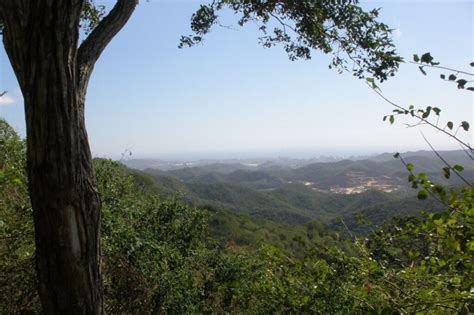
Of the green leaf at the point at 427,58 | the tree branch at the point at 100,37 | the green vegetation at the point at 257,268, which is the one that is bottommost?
the green vegetation at the point at 257,268

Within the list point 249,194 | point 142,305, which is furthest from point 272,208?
point 142,305

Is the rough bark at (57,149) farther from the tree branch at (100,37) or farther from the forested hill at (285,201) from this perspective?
the forested hill at (285,201)

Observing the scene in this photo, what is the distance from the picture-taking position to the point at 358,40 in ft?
11.7

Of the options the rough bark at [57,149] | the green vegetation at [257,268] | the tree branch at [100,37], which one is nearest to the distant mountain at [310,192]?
the green vegetation at [257,268]

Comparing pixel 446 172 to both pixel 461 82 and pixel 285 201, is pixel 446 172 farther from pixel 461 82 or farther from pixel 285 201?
pixel 285 201

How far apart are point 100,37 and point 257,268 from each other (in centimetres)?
396

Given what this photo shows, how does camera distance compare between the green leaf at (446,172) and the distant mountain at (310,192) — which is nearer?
the green leaf at (446,172)

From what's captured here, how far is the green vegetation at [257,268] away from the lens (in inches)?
68.3

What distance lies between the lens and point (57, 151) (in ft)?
5.44

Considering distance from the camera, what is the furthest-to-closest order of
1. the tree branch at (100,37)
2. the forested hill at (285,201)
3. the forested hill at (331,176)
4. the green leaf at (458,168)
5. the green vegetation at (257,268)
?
1. the forested hill at (331,176)
2. the forested hill at (285,201)
3. the tree branch at (100,37)
4. the green vegetation at (257,268)
5. the green leaf at (458,168)

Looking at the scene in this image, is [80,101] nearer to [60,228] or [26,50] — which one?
[26,50]

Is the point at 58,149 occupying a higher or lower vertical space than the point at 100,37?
lower

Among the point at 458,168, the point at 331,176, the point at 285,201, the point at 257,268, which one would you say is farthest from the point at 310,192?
the point at 458,168

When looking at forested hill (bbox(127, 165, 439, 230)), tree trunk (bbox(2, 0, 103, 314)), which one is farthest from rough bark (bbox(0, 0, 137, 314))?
forested hill (bbox(127, 165, 439, 230))
